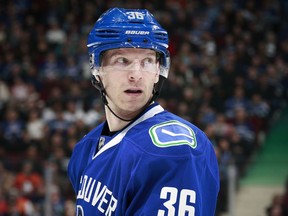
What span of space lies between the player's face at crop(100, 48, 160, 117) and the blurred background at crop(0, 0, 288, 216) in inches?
178

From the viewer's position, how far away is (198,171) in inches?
83.3

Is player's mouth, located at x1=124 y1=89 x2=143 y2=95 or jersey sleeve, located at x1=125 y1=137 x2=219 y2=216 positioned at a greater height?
player's mouth, located at x1=124 y1=89 x2=143 y2=95

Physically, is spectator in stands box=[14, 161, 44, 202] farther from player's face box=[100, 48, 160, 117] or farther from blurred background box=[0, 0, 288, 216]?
player's face box=[100, 48, 160, 117]

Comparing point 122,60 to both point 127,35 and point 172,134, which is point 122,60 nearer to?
point 127,35

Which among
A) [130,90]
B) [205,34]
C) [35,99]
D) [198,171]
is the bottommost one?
[35,99]

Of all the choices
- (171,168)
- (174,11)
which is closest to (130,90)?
(171,168)

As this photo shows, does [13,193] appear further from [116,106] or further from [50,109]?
[116,106]

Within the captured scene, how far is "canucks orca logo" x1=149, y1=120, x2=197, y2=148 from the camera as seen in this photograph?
2.09 meters

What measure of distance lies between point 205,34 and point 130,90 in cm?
999

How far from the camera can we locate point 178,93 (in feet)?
33.3

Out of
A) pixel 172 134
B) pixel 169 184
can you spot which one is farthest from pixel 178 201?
pixel 172 134

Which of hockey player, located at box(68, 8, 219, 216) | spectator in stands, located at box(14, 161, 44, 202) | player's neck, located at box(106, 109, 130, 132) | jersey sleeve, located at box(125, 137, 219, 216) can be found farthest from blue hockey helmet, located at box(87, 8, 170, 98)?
spectator in stands, located at box(14, 161, 44, 202)

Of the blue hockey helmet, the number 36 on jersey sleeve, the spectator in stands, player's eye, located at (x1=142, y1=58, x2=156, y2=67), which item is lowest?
the spectator in stands

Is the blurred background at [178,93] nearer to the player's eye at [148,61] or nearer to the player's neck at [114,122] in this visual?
the player's neck at [114,122]
